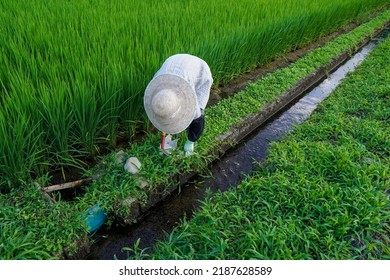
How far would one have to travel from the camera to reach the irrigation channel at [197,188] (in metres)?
1.95

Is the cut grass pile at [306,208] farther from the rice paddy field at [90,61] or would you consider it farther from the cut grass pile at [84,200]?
the rice paddy field at [90,61]

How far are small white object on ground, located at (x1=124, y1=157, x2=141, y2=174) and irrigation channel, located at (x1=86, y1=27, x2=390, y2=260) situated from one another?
339 millimetres

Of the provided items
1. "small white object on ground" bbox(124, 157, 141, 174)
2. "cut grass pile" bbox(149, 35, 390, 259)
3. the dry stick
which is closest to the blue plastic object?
the dry stick

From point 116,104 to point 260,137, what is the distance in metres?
1.59

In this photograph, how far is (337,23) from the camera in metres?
6.43

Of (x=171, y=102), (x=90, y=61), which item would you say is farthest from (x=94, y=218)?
(x=90, y=61)

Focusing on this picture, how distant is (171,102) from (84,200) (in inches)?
34.5

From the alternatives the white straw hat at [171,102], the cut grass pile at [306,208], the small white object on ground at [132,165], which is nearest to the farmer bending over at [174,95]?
the white straw hat at [171,102]

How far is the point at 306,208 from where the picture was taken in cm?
188

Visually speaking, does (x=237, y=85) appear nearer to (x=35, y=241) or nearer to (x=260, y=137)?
(x=260, y=137)

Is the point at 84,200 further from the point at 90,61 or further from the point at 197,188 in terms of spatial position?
the point at 90,61

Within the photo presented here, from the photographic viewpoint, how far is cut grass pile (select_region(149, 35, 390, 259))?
5.42 feet

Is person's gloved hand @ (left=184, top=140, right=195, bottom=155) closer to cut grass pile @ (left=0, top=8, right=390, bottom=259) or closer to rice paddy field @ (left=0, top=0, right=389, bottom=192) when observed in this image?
cut grass pile @ (left=0, top=8, right=390, bottom=259)

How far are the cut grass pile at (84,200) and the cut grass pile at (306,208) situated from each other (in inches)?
15.3
